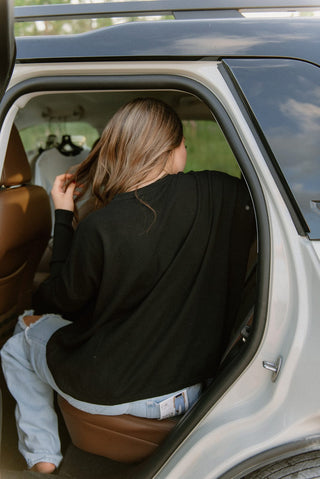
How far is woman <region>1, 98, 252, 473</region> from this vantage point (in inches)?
50.1

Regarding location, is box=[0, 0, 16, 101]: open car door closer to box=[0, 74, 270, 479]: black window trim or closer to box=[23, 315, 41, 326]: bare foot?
box=[0, 74, 270, 479]: black window trim

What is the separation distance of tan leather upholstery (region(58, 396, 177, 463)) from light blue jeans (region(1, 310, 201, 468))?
0.14m

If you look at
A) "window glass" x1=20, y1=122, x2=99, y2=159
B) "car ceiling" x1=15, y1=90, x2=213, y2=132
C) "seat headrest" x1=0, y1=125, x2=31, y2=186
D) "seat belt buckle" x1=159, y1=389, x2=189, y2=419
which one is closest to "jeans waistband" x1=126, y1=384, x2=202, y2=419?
"seat belt buckle" x1=159, y1=389, x2=189, y2=419

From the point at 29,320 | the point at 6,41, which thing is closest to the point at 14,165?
the point at 29,320

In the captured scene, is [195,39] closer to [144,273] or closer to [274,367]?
[144,273]

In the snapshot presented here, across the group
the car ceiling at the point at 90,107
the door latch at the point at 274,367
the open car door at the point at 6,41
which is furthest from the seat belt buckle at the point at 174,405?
the car ceiling at the point at 90,107

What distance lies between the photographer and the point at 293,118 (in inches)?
44.7

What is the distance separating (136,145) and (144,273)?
0.38 meters

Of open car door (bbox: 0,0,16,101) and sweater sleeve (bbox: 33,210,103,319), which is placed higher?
open car door (bbox: 0,0,16,101)

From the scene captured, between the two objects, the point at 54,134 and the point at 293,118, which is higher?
the point at 54,134

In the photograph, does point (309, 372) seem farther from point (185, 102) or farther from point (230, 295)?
point (185, 102)

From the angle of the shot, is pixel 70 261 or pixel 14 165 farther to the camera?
pixel 14 165

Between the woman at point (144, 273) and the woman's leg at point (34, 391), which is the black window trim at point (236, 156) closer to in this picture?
the woman at point (144, 273)

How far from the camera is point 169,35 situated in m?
1.21
